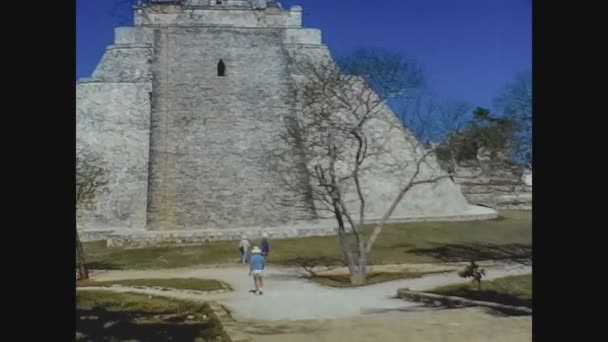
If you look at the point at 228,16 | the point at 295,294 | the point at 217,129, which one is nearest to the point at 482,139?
the point at 295,294

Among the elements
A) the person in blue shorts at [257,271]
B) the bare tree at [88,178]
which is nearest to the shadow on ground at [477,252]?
the person in blue shorts at [257,271]

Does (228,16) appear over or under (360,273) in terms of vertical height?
over

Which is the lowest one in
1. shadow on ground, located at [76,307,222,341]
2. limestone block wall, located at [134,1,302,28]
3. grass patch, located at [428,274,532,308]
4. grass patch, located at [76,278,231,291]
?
shadow on ground, located at [76,307,222,341]

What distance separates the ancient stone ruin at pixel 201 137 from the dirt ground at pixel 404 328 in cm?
776

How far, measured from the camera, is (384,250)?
14312 mm

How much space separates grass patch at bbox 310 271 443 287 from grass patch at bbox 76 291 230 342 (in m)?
2.41

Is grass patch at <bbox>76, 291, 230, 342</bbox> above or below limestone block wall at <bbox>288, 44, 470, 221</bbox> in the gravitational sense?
below

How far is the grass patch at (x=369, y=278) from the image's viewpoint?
1120cm

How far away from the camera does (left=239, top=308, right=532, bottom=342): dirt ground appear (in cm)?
729

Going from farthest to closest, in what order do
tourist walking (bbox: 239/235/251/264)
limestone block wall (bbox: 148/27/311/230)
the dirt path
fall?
1. limestone block wall (bbox: 148/27/311/230)
2. tourist walking (bbox: 239/235/251/264)
3. the dirt path

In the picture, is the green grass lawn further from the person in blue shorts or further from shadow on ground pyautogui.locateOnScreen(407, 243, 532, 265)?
the person in blue shorts

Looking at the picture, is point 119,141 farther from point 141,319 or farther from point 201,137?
point 141,319

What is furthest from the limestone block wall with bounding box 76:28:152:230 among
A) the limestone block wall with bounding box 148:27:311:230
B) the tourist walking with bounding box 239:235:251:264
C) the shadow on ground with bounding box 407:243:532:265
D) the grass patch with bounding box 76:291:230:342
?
the grass patch with bounding box 76:291:230:342

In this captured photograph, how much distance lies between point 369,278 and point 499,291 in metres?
2.16
